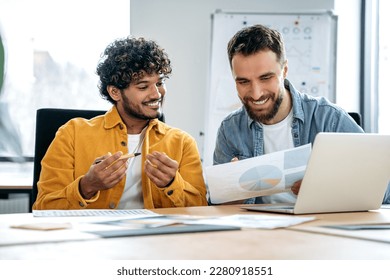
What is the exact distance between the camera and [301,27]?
3.34 m

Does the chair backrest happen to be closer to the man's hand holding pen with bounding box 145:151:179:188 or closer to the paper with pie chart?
the man's hand holding pen with bounding box 145:151:179:188

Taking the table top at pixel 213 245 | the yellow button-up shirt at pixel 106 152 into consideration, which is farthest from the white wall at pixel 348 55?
the table top at pixel 213 245

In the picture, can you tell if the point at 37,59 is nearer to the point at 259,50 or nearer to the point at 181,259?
the point at 259,50

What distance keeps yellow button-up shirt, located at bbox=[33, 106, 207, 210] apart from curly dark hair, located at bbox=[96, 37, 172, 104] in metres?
0.17

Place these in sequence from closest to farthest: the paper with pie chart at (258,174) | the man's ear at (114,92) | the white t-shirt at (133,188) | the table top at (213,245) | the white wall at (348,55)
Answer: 1. the table top at (213,245)
2. the paper with pie chart at (258,174)
3. the white t-shirt at (133,188)
4. the man's ear at (114,92)
5. the white wall at (348,55)

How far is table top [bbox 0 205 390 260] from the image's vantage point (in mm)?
703

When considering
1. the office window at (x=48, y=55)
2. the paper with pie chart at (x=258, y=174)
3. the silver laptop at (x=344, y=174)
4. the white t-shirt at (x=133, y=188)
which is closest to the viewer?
the silver laptop at (x=344, y=174)

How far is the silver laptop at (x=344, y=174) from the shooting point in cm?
117

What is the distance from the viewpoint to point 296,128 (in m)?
1.81

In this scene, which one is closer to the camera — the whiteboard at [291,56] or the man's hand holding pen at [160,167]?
the man's hand holding pen at [160,167]

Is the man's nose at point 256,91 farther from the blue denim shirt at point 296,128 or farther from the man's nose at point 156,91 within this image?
the man's nose at point 156,91

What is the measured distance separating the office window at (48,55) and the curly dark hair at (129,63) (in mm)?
1453

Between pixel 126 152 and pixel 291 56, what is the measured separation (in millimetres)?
1856

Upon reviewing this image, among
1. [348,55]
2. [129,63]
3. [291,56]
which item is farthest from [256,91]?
[348,55]
